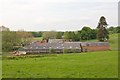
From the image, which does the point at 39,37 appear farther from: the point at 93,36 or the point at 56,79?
the point at 56,79

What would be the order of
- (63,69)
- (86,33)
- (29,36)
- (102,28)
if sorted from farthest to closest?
(29,36) < (86,33) < (102,28) < (63,69)

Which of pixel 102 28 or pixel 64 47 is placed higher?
pixel 102 28

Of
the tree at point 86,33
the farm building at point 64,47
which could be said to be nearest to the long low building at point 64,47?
the farm building at point 64,47

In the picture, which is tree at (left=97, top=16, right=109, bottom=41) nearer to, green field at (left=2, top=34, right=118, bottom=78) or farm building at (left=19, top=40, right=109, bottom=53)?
farm building at (left=19, top=40, right=109, bottom=53)

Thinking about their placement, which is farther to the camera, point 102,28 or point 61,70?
point 102,28


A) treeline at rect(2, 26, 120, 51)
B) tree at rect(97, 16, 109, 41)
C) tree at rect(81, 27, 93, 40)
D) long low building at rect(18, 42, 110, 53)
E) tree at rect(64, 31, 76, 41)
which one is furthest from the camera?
tree at rect(64, 31, 76, 41)

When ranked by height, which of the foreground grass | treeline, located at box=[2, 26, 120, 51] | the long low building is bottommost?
the foreground grass

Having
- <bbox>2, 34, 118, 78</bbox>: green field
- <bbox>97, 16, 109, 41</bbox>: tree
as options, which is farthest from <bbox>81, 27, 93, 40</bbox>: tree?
<bbox>2, 34, 118, 78</bbox>: green field

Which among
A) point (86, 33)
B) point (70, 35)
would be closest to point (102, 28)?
point (86, 33)

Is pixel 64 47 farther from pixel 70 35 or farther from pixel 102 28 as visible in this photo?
pixel 70 35

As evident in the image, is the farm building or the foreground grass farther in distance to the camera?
the farm building

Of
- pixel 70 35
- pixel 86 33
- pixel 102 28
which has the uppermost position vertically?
pixel 102 28

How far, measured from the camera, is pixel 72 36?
80875 millimetres

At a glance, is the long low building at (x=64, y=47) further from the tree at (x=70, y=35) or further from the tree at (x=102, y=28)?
the tree at (x=70, y=35)
